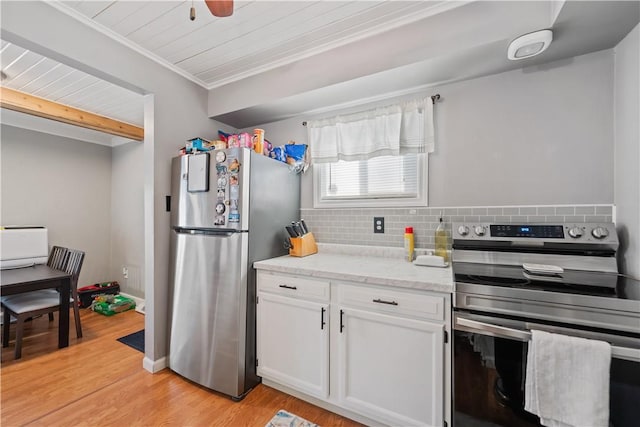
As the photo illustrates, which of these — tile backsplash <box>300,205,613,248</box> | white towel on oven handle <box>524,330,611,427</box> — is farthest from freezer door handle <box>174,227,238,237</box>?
white towel on oven handle <box>524,330,611,427</box>

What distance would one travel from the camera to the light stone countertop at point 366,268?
1.30 m

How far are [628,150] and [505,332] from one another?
113 centimetres

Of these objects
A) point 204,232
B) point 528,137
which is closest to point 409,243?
point 528,137

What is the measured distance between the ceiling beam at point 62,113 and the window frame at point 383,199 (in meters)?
2.64

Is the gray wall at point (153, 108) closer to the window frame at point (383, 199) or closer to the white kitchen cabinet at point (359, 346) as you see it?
the white kitchen cabinet at point (359, 346)

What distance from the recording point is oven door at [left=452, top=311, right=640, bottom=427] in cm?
92

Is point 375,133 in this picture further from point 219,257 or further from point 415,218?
point 219,257

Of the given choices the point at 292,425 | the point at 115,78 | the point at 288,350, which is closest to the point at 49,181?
the point at 115,78

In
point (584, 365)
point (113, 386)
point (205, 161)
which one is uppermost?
point (205, 161)

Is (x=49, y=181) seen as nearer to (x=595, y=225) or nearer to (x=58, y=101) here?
(x=58, y=101)

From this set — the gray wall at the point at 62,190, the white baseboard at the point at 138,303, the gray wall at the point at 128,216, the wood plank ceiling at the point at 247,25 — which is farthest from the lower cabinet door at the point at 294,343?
the gray wall at the point at 62,190

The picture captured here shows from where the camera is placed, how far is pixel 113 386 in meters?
1.81

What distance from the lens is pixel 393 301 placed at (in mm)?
1345

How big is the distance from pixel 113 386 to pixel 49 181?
306 centimetres
